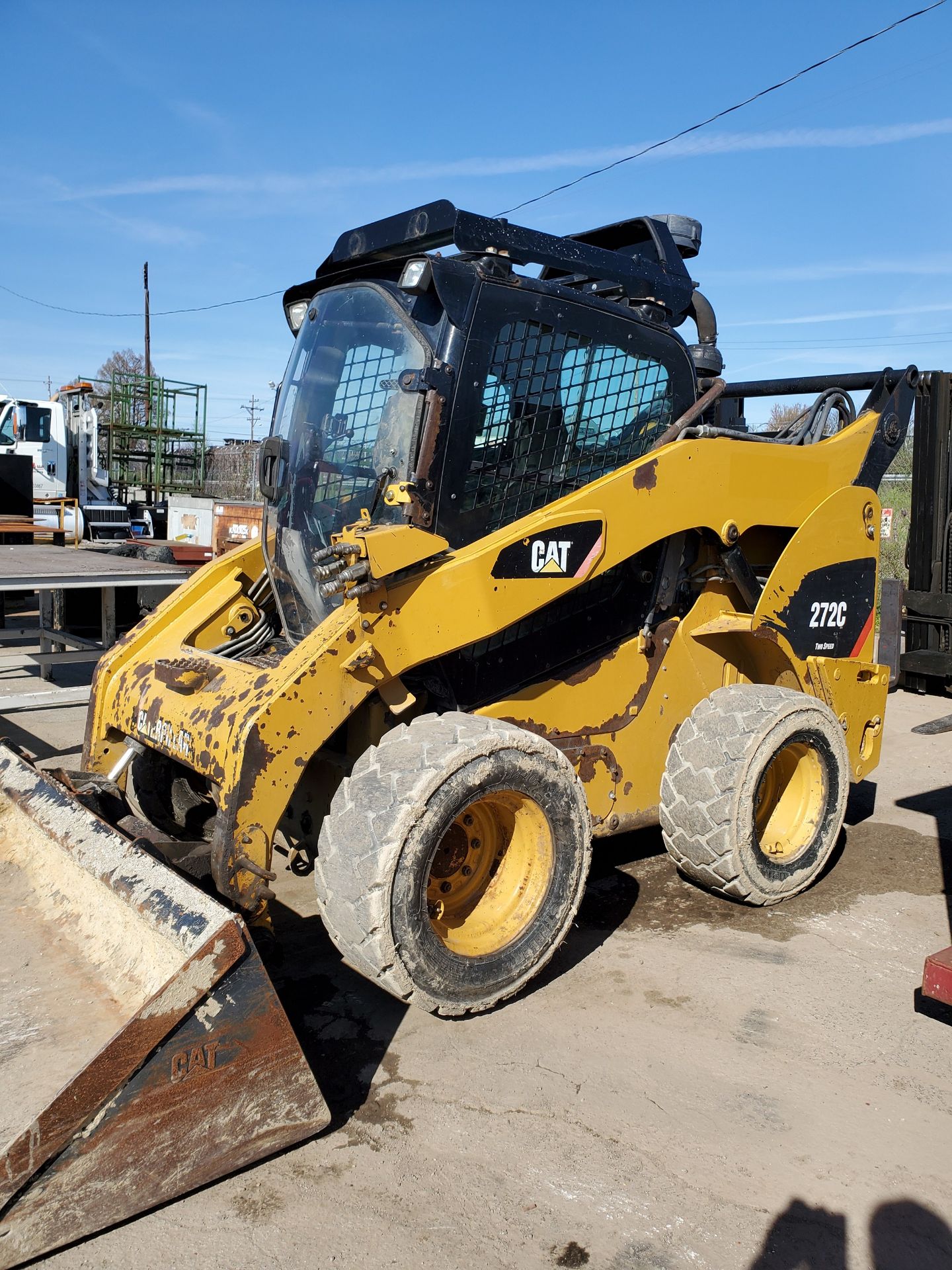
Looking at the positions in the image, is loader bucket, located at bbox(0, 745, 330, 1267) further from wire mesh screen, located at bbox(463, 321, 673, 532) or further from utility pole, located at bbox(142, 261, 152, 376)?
utility pole, located at bbox(142, 261, 152, 376)

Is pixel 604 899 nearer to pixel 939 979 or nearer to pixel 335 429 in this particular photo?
pixel 939 979

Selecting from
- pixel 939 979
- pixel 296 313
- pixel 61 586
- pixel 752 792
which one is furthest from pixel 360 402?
pixel 61 586

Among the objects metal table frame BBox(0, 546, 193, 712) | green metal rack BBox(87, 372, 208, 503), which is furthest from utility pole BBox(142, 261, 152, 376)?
metal table frame BBox(0, 546, 193, 712)

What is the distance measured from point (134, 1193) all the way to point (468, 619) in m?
1.92

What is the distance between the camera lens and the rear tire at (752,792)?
13.6 ft

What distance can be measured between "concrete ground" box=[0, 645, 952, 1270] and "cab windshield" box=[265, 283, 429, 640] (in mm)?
1565

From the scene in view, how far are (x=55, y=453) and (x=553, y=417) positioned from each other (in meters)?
16.1

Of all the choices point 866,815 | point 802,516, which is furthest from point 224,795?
point 866,815

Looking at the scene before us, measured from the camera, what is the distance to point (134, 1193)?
2424mm

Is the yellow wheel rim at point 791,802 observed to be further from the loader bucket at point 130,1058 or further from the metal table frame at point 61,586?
the metal table frame at point 61,586

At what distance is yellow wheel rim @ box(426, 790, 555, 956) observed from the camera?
3545 millimetres

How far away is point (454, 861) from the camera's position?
3.66 m

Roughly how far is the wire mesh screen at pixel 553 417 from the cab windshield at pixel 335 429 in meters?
0.31

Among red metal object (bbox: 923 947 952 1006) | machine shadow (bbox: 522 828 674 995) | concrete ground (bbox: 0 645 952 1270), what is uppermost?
red metal object (bbox: 923 947 952 1006)
